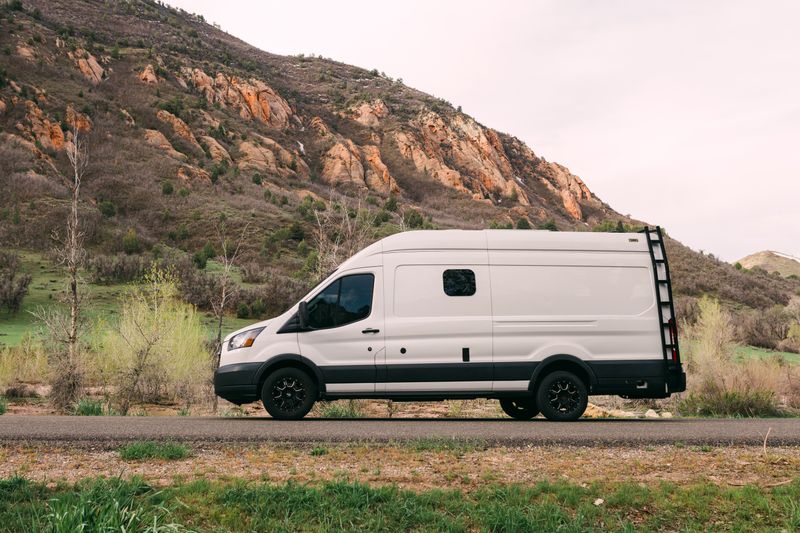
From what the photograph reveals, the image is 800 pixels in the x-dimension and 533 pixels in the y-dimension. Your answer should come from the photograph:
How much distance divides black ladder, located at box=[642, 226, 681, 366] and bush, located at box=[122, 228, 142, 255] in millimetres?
40250

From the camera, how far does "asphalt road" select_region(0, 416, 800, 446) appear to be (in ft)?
27.5

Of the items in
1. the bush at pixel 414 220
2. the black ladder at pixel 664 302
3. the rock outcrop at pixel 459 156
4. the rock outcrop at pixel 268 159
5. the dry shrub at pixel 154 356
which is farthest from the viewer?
the rock outcrop at pixel 459 156

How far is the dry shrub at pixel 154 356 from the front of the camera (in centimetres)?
1833

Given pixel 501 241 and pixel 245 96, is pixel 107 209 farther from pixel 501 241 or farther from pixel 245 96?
pixel 501 241

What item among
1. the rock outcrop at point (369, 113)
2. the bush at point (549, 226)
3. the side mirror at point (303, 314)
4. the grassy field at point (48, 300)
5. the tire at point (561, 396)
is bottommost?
the tire at point (561, 396)

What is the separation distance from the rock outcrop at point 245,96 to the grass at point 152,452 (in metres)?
87.5

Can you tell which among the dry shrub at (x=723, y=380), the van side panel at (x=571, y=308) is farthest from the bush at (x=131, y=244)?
the van side panel at (x=571, y=308)

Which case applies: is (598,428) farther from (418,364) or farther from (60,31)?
(60,31)

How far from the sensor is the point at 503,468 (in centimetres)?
700

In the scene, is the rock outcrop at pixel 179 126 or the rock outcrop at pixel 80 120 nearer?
the rock outcrop at pixel 80 120

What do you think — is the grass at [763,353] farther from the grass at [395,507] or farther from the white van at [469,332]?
the grass at [395,507]

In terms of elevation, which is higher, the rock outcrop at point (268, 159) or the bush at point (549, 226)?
the rock outcrop at point (268, 159)

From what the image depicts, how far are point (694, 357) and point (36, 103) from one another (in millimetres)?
64240

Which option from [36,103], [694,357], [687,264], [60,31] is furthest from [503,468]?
[60,31]
